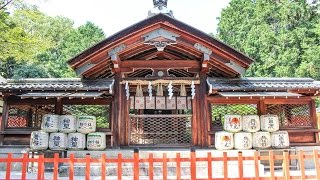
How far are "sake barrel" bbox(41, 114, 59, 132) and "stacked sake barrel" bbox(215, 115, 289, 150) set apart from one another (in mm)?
5921

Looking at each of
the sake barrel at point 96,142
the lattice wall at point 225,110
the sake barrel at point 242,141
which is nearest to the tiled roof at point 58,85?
the sake barrel at point 96,142

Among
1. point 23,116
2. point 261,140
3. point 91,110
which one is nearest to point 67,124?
point 91,110

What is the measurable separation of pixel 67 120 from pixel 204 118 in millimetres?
5119

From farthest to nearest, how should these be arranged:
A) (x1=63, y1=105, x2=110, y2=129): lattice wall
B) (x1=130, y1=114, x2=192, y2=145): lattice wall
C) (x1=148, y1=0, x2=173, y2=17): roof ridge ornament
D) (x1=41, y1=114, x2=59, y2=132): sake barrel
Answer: (x1=148, y1=0, x2=173, y2=17): roof ridge ornament < (x1=63, y1=105, x2=110, y2=129): lattice wall < (x1=130, y1=114, x2=192, y2=145): lattice wall < (x1=41, y1=114, x2=59, y2=132): sake barrel

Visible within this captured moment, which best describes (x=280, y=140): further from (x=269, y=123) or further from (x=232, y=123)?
(x=232, y=123)

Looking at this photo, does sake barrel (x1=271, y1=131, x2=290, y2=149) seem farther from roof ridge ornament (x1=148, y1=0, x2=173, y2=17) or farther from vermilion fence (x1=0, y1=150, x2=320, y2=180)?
roof ridge ornament (x1=148, y1=0, x2=173, y2=17)

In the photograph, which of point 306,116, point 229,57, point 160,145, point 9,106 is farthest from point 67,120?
point 306,116

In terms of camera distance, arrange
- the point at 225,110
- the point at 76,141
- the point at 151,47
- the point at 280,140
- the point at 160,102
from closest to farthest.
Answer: the point at 76,141 → the point at 280,140 → the point at 151,47 → the point at 160,102 → the point at 225,110

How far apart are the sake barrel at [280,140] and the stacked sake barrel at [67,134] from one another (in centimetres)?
628

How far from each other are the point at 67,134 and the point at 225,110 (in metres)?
6.44

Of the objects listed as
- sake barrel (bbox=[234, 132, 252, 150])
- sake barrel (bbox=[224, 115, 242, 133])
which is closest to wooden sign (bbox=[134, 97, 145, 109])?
sake barrel (bbox=[224, 115, 242, 133])

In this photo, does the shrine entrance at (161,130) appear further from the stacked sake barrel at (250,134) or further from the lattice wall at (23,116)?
the lattice wall at (23,116)

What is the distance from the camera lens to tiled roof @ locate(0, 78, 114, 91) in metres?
11.5

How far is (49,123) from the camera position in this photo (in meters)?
10.6
